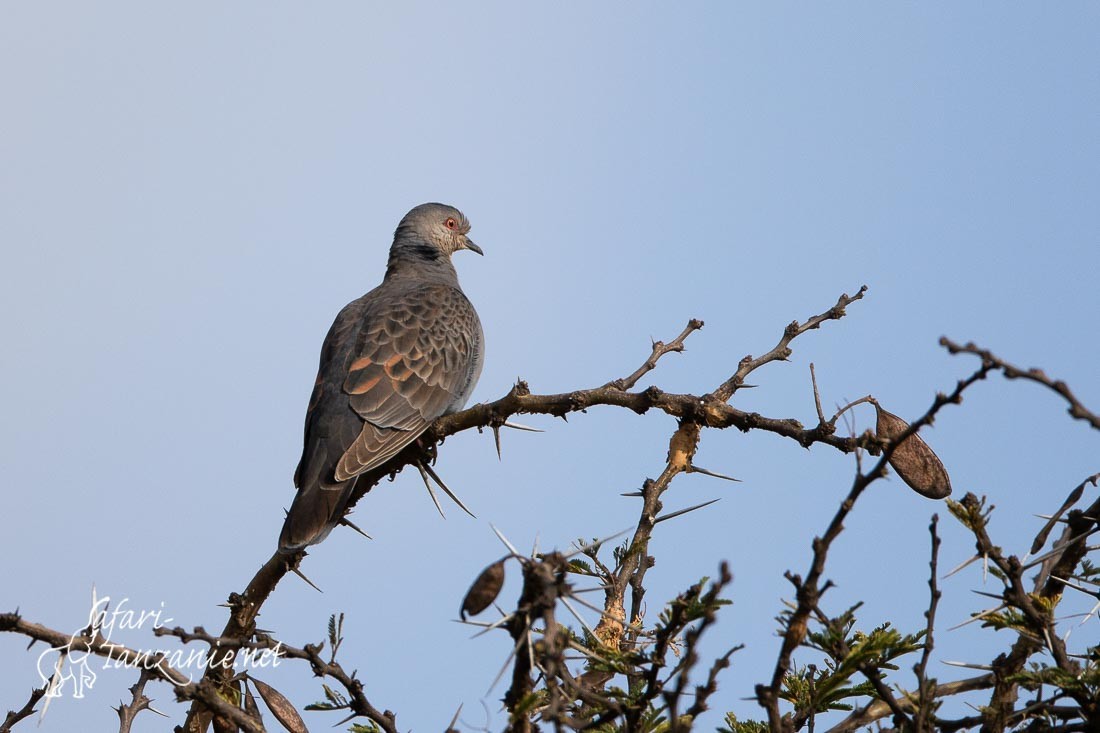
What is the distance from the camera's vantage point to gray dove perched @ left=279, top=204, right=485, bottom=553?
5672 millimetres

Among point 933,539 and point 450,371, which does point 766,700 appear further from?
point 450,371

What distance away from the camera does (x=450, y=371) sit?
6840mm

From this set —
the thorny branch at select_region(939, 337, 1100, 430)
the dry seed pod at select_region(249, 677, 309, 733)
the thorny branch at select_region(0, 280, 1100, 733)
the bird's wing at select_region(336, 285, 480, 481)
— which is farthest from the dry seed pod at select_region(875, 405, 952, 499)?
the bird's wing at select_region(336, 285, 480, 481)

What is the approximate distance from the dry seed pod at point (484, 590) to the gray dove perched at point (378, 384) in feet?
9.27

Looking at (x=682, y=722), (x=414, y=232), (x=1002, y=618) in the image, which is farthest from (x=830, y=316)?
(x=414, y=232)

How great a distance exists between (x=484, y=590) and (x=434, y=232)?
7.22 m

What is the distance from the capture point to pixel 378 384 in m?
6.35

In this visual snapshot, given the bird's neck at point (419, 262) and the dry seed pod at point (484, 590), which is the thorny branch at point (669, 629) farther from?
the bird's neck at point (419, 262)

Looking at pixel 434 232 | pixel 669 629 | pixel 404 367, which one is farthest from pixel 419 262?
pixel 669 629

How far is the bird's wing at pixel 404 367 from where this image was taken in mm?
5984

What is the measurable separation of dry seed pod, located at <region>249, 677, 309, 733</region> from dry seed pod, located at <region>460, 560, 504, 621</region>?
5.15 ft

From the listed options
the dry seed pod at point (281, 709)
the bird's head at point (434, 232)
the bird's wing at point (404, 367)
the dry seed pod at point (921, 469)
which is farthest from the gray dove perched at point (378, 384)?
the dry seed pod at point (921, 469)

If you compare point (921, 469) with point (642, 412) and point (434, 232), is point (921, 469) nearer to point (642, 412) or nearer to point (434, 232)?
point (642, 412)

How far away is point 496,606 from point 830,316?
2.35m
